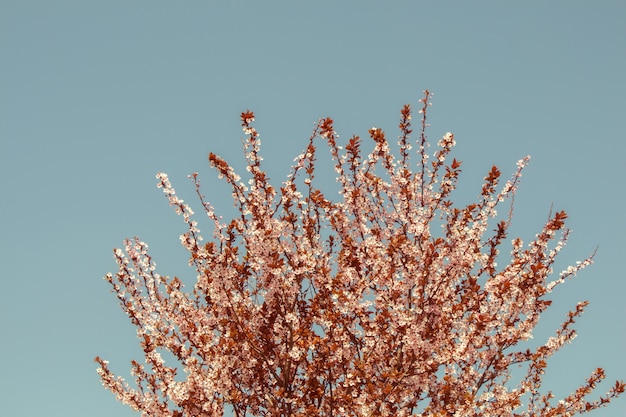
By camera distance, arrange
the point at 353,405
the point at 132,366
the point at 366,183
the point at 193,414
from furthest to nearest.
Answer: the point at 366,183 < the point at 132,366 < the point at 193,414 < the point at 353,405

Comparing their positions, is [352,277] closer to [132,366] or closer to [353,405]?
[353,405]

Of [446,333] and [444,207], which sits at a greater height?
[444,207]

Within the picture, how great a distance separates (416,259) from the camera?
9656mm

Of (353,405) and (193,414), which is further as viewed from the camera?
(193,414)

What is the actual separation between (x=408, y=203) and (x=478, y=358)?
2708 mm

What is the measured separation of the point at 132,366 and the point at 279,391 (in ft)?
8.80

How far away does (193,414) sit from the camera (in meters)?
9.09

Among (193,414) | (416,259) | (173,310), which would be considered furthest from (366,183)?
(193,414)

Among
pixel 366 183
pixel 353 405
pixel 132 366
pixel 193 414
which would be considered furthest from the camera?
pixel 366 183

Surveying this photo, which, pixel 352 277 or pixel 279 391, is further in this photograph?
pixel 352 277

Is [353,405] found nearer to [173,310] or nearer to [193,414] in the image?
[193,414]

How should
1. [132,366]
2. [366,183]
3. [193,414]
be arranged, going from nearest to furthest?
[193,414] < [132,366] < [366,183]

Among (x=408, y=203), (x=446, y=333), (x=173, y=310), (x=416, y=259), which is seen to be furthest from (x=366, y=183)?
(x=173, y=310)

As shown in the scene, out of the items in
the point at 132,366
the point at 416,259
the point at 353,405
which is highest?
the point at 416,259
